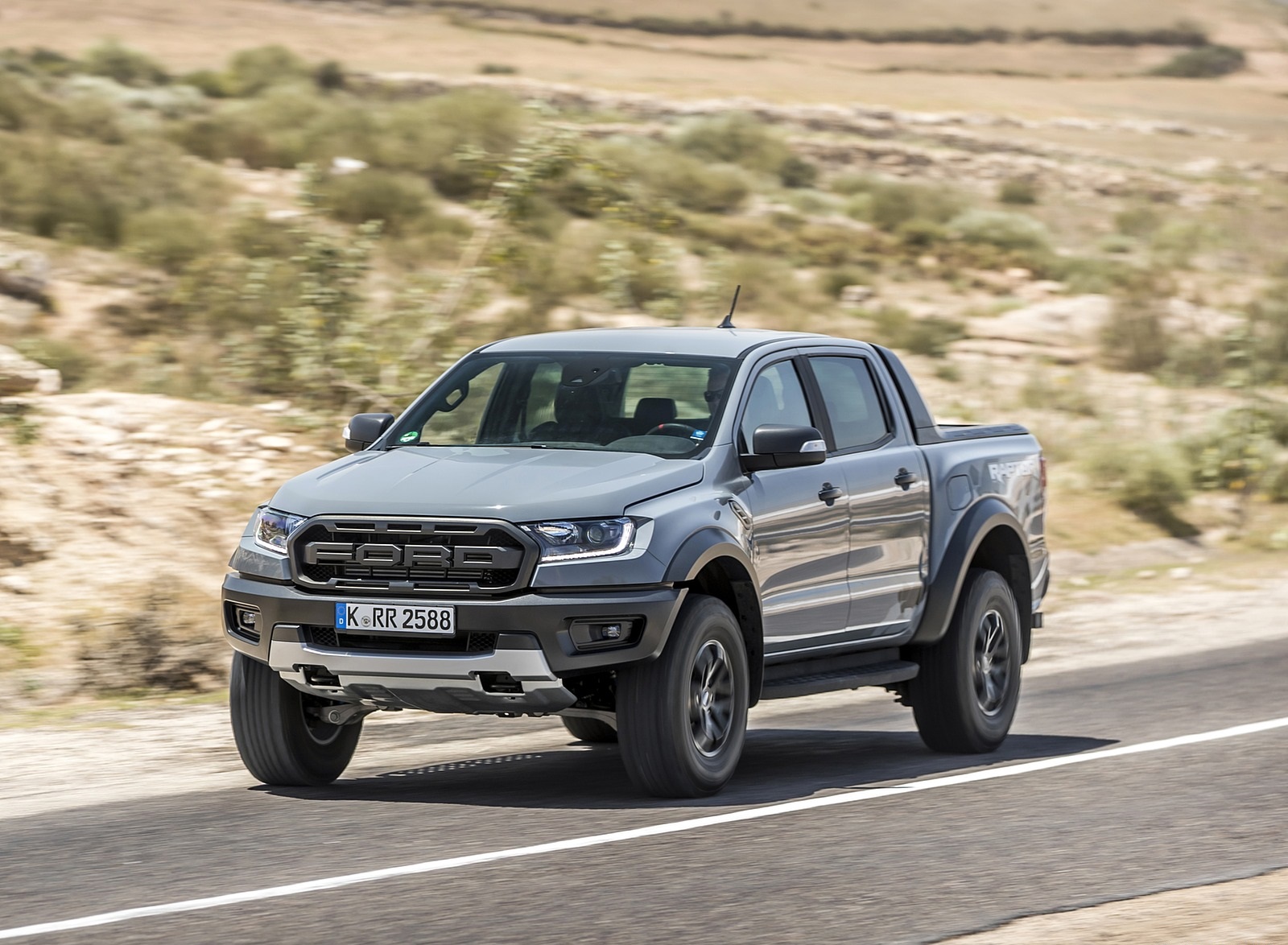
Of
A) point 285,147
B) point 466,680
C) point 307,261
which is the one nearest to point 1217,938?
point 466,680

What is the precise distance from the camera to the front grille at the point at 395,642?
7.22 metres

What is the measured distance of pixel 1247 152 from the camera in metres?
78.1

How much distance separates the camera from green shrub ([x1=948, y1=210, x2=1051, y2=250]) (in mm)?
42406

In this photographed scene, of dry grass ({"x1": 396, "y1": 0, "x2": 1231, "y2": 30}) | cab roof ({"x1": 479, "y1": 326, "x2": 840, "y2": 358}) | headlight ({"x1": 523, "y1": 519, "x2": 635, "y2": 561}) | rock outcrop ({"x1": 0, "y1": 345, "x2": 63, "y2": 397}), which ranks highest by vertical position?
dry grass ({"x1": 396, "y1": 0, "x2": 1231, "y2": 30})

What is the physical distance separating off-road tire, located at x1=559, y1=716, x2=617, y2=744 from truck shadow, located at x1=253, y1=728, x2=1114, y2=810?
0.07 meters

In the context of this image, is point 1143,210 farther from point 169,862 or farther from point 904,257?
point 169,862

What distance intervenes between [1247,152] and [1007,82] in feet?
50.0

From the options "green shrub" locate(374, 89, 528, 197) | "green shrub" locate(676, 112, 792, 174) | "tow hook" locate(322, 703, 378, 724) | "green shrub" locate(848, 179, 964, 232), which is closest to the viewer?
"tow hook" locate(322, 703, 378, 724)

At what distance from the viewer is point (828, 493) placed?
8.52 metres

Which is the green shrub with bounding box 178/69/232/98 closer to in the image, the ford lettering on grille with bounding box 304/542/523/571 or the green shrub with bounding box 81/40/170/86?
the green shrub with bounding box 81/40/170/86

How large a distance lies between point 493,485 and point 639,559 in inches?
24.6

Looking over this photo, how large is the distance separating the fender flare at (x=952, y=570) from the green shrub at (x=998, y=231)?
33.0 m

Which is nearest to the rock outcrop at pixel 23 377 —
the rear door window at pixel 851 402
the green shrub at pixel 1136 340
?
the rear door window at pixel 851 402

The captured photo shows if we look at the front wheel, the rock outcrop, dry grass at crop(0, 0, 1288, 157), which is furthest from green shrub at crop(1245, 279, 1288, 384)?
dry grass at crop(0, 0, 1288, 157)
